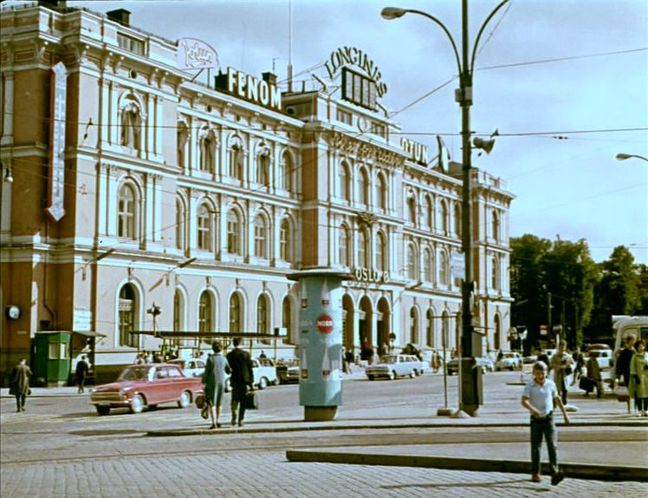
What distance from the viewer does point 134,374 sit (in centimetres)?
2933

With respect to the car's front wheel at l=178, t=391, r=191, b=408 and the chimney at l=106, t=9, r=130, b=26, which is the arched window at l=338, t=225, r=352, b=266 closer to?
the chimney at l=106, t=9, r=130, b=26

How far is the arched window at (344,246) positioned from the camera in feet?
232

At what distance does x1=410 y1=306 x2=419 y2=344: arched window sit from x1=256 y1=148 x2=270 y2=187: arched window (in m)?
23.1

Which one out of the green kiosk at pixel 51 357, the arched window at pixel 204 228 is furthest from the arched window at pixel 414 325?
the green kiosk at pixel 51 357

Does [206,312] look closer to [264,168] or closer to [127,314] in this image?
[127,314]

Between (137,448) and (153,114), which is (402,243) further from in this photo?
(137,448)

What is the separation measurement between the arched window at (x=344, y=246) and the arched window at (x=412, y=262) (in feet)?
45.2

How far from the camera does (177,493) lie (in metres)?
11.5

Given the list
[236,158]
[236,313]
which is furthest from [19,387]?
[236,158]

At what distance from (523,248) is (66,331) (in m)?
69.3

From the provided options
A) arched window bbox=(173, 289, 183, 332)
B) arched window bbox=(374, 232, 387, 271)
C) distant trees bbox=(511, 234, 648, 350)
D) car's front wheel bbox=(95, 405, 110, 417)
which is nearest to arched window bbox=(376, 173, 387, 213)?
arched window bbox=(374, 232, 387, 271)

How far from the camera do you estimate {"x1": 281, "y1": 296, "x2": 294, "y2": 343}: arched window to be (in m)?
65.7

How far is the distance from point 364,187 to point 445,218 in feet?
65.7

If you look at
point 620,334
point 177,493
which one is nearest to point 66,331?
point 620,334
